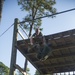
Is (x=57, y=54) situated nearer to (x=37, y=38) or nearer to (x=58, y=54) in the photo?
(x=58, y=54)

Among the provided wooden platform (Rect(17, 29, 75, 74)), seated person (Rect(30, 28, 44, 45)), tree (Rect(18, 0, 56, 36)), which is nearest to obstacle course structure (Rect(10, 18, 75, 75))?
wooden platform (Rect(17, 29, 75, 74))

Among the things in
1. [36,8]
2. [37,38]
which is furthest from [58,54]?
[36,8]

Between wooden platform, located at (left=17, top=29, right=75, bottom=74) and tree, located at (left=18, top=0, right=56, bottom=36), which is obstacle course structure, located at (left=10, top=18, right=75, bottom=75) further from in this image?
tree, located at (left=18, top=0, right=56, bottom=36)

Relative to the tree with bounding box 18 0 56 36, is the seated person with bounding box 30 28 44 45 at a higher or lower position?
lower

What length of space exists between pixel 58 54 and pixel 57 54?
52mm

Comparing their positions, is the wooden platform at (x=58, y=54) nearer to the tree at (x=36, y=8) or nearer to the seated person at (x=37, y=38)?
the seated person at (x=37, y=38)

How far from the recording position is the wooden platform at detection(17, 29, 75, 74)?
9953 mm

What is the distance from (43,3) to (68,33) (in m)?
14.3

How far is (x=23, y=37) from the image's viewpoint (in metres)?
11.1

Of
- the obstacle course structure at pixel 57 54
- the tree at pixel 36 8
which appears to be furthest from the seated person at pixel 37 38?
the tree at pixel 36 8

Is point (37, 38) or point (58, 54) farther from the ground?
point (37, 38)

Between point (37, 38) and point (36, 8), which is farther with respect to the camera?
point (36, 8)

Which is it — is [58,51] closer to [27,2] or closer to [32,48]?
[32,48]

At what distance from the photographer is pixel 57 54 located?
1095 centimetres
